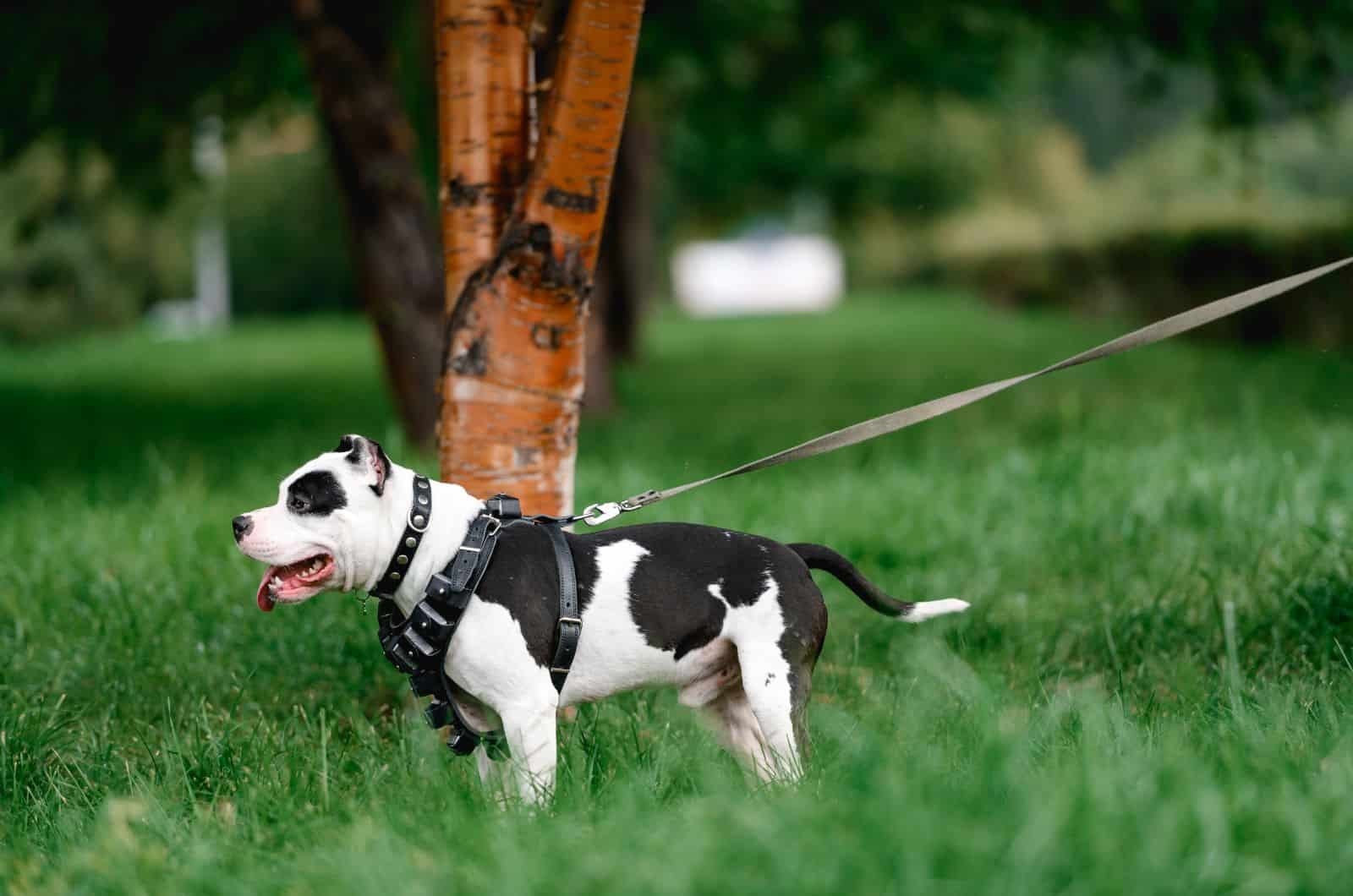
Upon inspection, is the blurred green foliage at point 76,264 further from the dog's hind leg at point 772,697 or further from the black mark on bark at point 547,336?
the dog's hind leg at point 772,697

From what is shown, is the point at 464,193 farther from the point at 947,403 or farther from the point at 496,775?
the point at 496,775

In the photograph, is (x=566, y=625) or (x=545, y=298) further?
(x=545, y=298)

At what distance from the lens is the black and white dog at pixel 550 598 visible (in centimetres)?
304

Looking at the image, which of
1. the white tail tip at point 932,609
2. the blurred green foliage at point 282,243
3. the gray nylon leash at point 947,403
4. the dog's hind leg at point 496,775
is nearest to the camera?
the dog's hind leg at point 496,775

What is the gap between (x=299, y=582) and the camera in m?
3.08

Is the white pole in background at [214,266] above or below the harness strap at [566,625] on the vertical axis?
below

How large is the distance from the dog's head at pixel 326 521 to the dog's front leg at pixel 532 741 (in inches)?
20.0

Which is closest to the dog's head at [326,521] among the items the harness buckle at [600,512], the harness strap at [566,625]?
the harness strap at [566,625]

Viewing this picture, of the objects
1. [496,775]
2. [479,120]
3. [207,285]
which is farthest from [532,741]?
[207,285]

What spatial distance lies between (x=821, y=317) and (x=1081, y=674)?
28770mm

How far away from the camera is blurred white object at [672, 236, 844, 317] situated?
53.4 meters

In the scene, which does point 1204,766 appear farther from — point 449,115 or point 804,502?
point 804,502

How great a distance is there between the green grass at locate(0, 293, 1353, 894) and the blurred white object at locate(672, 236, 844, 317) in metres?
44.1

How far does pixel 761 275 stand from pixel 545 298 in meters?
50.2
